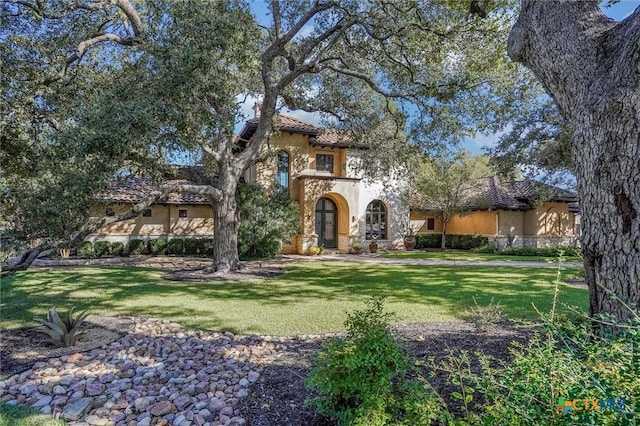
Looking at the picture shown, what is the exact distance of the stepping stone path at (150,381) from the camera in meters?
4.14

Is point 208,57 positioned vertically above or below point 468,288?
above

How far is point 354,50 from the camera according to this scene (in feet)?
43.6

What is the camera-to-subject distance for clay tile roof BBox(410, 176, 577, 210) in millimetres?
24672

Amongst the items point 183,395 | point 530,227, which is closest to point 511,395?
point 183,395

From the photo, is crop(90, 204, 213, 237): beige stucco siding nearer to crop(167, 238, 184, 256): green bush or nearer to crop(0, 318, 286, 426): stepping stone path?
crop(167, 238, 184, 256): green bush

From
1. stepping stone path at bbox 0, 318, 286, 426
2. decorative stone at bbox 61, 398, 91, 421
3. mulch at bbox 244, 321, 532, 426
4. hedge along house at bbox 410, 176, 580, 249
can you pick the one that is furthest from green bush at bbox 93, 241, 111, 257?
hedge along house at bbox 410, 176, 580, 249

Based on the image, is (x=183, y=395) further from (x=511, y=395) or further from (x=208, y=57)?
(x=208, y=57)

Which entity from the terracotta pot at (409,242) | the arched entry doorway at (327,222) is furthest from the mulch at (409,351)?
the terracotta pot at (409,242)

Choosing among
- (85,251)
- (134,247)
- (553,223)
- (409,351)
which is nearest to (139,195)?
(134,247)

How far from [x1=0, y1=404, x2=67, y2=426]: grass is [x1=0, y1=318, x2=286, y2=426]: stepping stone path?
0.34 feet

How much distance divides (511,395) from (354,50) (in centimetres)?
1293

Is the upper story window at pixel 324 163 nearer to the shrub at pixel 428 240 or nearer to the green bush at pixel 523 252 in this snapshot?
the shrub at pixel 428 240

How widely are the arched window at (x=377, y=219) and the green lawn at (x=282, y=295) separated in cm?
1068

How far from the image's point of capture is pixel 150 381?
195 inches
